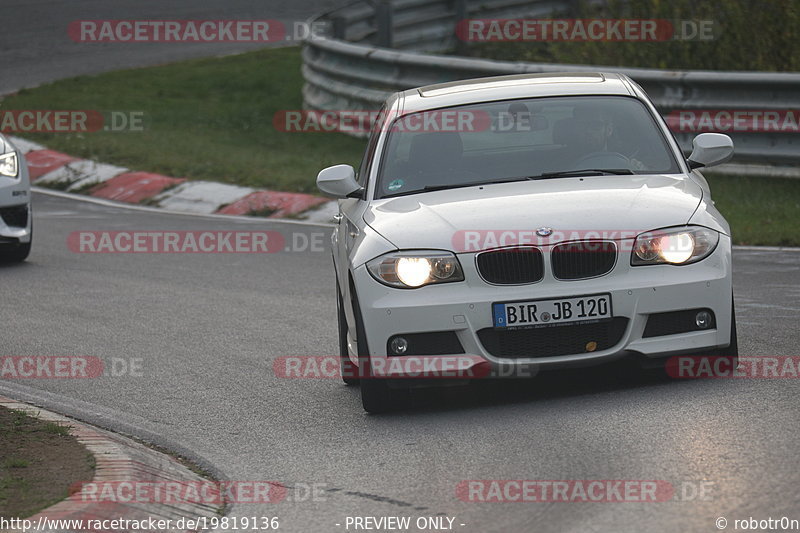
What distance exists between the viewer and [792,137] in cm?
1476

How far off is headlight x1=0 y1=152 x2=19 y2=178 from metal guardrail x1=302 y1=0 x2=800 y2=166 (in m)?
5.56

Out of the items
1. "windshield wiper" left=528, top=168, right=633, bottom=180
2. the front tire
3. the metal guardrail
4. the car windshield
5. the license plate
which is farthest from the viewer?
the metal guardrail

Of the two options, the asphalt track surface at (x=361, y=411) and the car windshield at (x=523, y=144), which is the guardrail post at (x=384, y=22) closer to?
the asphalt track surface at (x=361, y=411)

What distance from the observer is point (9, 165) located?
43.6 feet

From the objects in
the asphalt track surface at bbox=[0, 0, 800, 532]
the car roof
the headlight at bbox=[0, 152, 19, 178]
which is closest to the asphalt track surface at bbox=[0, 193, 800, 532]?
the asphalt track surface at bbox=[0, 0, 800, 532]

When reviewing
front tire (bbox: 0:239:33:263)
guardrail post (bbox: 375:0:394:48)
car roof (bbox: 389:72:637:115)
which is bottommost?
front tire (bbox: 0:239:33:263)

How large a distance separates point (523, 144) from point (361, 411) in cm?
176

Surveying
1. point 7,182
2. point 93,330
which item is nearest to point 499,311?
point 93,330

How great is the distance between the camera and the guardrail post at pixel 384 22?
23406mm

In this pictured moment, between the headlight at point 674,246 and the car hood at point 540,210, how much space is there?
5cm

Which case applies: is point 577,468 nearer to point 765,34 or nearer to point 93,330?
point 93,330

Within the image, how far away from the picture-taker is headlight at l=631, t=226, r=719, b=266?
712 centimetres

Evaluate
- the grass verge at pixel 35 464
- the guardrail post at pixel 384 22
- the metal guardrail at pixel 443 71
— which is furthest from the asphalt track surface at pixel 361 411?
the guardrail post at pixel 384 22

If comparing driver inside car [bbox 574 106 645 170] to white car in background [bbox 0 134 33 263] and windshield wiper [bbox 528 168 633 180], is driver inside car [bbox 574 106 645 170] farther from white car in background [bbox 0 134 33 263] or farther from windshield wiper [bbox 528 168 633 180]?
white car in background [bbox 0 134 33 263]
